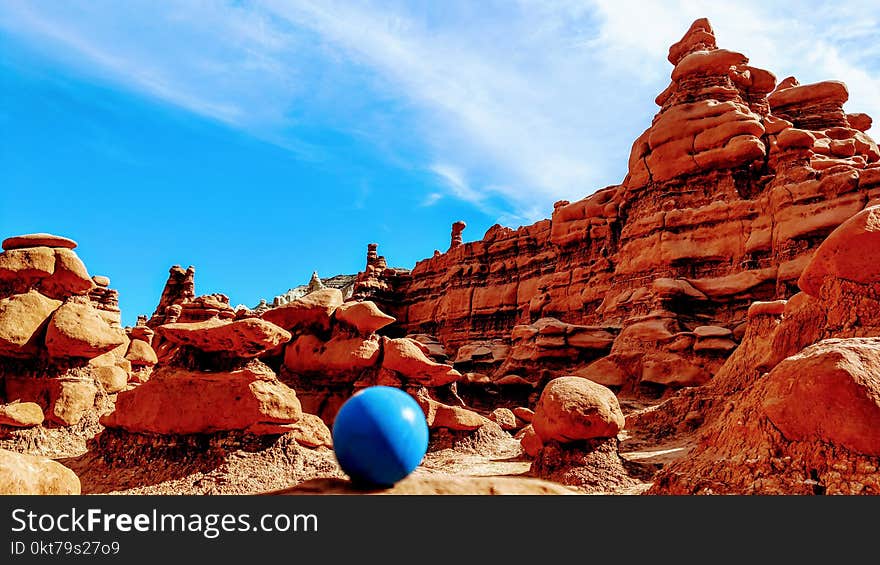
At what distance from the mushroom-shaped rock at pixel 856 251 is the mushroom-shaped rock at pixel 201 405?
1057 centimetres

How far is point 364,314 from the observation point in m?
17.1

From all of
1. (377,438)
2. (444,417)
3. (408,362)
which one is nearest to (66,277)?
(408,362)

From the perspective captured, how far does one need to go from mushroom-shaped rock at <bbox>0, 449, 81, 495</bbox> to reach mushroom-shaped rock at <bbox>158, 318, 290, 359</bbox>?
571cm

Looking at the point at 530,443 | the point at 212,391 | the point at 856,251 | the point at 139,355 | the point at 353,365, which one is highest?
the point at 856,251

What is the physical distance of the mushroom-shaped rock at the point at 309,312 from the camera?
17.9 m

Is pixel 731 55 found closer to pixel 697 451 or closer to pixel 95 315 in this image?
pixel 697 451

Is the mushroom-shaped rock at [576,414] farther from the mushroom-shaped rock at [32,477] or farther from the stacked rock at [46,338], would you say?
the stacked rock at [46,338]

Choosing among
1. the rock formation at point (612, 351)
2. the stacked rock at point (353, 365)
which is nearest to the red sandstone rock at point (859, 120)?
the rock formation at point (612, 351)

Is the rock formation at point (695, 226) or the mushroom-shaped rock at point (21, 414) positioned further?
the rock formation at point (695, 226)

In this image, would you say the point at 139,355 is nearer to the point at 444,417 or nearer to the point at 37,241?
the point at 37,241

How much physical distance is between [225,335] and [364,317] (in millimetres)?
6164

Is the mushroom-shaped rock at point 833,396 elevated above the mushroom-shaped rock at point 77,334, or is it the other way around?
the mushroom-shaped rock at point 77,334

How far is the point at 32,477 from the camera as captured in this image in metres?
5.03
